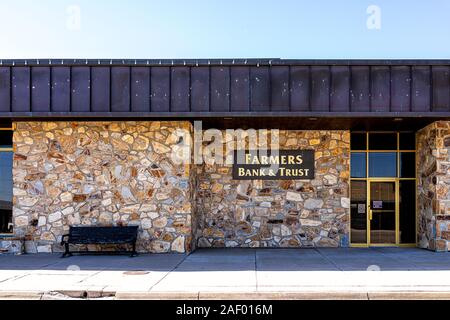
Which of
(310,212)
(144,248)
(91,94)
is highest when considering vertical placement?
(91,94)

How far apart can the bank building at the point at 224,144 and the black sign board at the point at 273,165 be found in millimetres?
44

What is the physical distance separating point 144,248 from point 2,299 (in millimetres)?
→ 4550

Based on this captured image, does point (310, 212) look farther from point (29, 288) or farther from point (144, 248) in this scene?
point (29, 288)

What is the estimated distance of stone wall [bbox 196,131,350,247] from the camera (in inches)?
475

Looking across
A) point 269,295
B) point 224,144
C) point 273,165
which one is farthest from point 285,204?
point 269,295

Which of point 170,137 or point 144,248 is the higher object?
point 170,137

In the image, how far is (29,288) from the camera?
697 cm

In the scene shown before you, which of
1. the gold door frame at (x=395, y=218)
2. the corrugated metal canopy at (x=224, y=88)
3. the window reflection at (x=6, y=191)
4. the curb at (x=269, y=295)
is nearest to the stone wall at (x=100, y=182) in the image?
the window reflection at (x=6, y=191)

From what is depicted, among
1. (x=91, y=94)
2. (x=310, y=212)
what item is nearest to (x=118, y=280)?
(x=91, y=94)

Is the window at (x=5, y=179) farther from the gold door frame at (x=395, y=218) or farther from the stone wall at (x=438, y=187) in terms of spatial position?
the stone wall at (x=438, y=187)

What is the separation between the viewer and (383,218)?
12312 millimetres

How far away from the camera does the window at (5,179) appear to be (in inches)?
447

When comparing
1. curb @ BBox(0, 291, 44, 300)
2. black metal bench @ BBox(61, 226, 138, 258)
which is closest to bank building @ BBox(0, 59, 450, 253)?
black metal bench @ BBox(61, 226, 138, 258)
